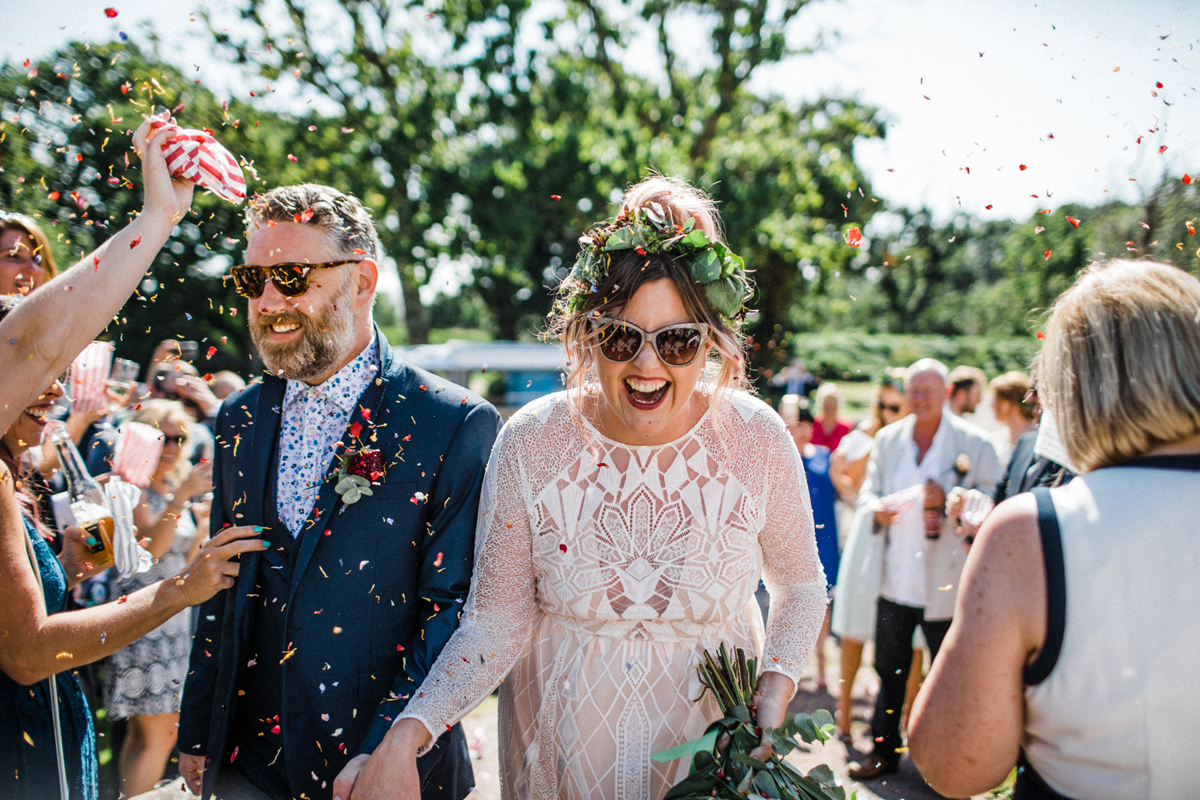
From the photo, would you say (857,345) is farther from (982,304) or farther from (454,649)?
(454,649)

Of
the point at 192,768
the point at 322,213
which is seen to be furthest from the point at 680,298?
the point at 192,768

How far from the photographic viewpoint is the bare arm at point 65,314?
172 cm

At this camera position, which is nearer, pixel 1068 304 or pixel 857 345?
pixel 1068 304

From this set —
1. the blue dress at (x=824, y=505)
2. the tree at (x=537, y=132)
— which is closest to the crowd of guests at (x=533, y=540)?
the blue dress at (x=824, y=505)

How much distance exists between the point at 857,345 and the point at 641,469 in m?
40.6

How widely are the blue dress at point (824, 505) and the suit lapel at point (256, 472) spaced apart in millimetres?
4399

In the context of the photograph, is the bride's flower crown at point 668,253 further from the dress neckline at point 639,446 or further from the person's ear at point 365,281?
the person's ear at point 365,281

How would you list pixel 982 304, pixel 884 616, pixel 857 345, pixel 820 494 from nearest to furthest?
pixel 884 616, pixel 820 494, pixel 857 345, pixel 982 304

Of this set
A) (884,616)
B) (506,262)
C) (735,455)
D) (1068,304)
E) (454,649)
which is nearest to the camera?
(1068,304)

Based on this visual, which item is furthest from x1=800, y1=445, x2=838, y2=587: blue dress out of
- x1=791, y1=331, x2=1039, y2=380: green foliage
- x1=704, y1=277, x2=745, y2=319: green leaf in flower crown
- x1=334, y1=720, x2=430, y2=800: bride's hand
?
x1=791, y1=331, x2=1039, y2=380: green foliage

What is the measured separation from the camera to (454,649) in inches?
79.4

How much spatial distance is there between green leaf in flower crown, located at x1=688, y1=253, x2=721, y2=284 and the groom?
0.86 meters

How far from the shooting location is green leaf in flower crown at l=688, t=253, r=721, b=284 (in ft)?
6.68

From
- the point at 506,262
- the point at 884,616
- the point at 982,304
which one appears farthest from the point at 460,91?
the point at 982,304
